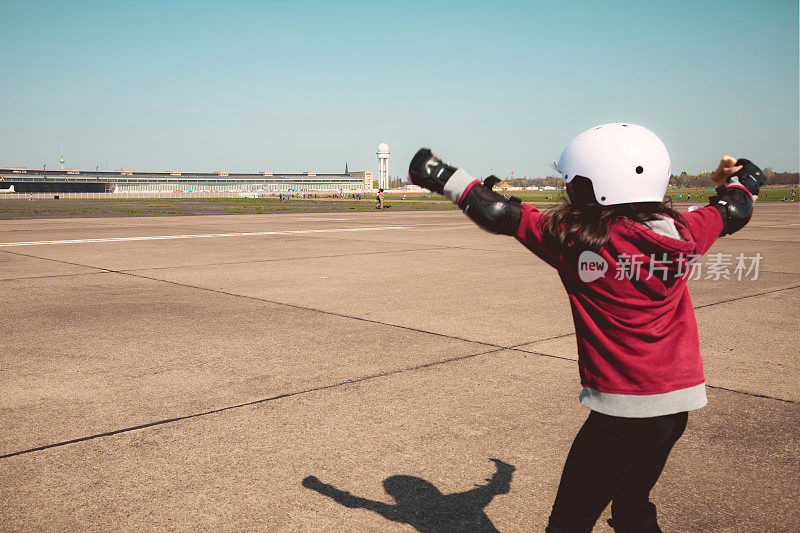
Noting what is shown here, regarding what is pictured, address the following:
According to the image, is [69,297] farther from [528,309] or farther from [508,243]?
[508,243]

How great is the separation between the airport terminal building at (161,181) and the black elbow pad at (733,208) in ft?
471

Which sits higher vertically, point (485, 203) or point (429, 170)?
point (429, 170)

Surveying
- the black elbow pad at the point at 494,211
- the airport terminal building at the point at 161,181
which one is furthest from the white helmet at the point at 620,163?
the airport terminal building at the point at 161,181

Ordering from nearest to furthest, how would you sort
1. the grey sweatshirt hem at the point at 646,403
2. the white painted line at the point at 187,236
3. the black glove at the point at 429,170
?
the grey sweatshirt hem at the point at 646,403 → the black glove at the point at 429,170 → the white painted line at the point at 187,236

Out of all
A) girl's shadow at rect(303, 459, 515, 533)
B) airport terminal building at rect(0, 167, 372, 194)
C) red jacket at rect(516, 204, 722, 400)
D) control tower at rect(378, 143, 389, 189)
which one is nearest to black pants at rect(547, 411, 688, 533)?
red jacket at rect(516, 204, 722, 400)

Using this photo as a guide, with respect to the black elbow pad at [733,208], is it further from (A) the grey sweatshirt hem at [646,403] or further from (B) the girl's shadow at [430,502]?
(B) the girl's shadow at [430,502]

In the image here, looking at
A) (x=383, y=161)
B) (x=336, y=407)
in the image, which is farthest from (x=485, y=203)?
(x=383, y=161)

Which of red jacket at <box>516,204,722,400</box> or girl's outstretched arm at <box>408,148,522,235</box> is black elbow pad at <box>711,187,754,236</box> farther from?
girl's outstretched arm at <box>408,148,522,235</box>

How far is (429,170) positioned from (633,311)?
766mm

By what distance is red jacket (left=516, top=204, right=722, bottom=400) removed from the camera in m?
1.92

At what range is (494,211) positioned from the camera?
199cm

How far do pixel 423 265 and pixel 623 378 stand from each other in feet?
30.7

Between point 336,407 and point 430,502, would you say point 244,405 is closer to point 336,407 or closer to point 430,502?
point 336,407

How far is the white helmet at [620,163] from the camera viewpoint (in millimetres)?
1956
